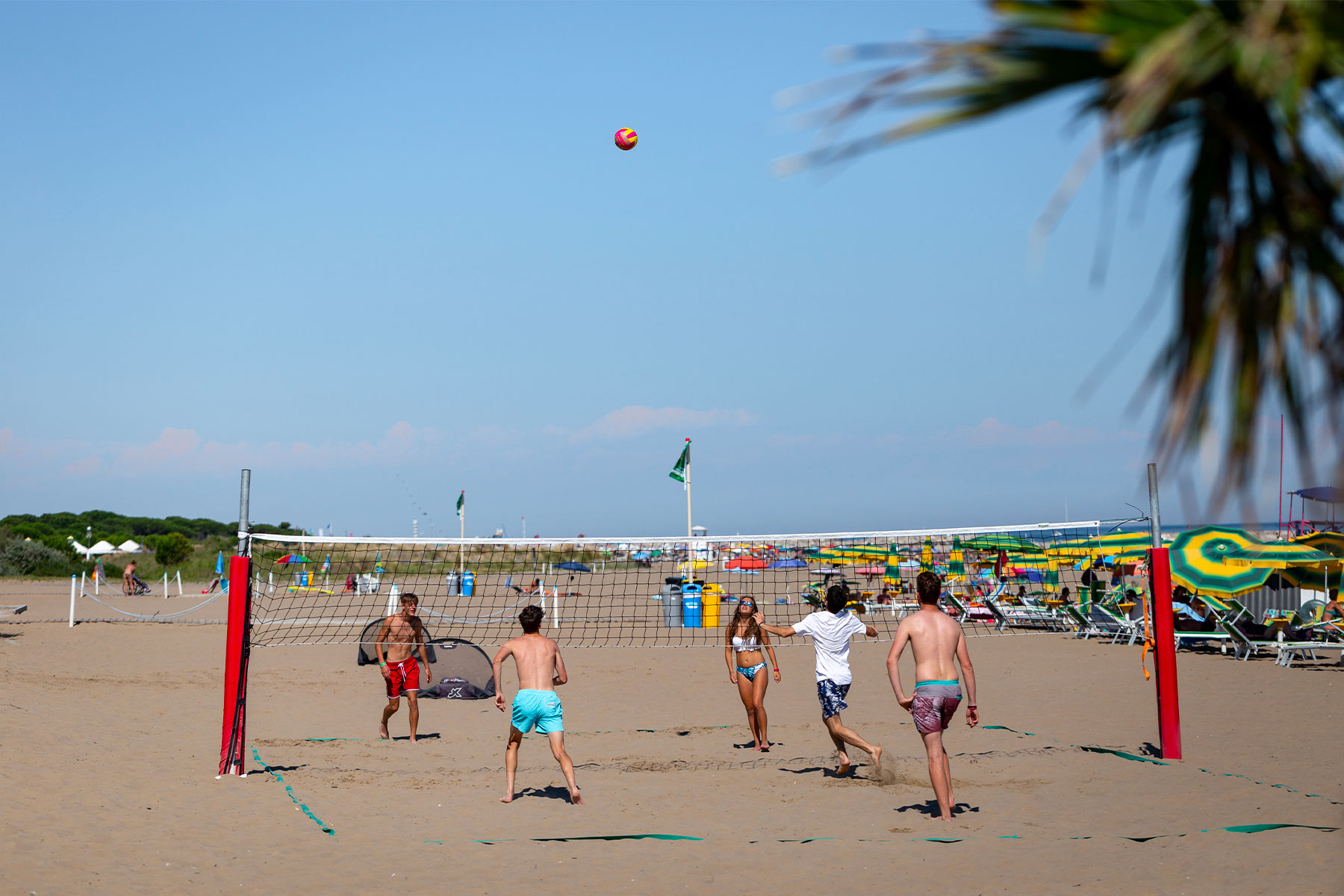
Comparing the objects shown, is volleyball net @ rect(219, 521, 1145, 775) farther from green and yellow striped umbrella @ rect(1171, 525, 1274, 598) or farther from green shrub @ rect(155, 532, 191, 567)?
green shrub @ rect(155, 532, 191, 567)

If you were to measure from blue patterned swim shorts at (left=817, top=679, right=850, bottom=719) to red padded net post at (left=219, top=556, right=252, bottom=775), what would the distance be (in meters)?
4.66

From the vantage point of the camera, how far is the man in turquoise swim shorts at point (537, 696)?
25.5 feet

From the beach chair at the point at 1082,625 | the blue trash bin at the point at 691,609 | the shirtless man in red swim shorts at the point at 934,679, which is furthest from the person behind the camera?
the beach chair at the point at 1082,625

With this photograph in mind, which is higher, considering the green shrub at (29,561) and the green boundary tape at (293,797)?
the green shrub at (29,561)

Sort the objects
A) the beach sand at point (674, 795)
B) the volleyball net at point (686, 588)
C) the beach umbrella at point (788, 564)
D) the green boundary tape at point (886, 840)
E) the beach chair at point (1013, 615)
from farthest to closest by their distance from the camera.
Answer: the beach umbrella at point (788, 564), the beach chair at point (1013, 615), the volleyball net at point (686, 588), the green boundary tape at point (886, 840), the beach sand at point (674, 795)

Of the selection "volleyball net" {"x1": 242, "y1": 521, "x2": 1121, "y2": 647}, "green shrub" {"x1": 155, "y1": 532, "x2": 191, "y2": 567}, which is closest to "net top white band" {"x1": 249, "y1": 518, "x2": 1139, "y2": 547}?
"volleyball net" {"x1": 242, "y1": 521, "x2": 1121, "y2": 647}

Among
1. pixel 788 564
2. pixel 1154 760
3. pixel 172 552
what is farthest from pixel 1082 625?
pixel 172 552

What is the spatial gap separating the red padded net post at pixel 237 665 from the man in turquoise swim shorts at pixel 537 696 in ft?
7.50

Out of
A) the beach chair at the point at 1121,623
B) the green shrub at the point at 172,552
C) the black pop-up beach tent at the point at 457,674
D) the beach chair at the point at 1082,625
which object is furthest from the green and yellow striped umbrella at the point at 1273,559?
the green shrub at the point at 172,552

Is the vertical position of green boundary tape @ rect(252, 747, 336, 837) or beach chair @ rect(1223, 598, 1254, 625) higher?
beach chair @ rect(1223, 598, 1254, 625)

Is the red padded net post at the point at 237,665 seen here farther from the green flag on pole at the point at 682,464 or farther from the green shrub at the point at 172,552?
the green shrub at the point at 172,552

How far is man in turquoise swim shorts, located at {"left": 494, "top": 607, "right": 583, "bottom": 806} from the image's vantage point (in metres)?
7.76

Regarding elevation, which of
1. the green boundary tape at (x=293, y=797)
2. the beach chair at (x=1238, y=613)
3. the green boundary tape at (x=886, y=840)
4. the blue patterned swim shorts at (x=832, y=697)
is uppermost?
the beach chair at (x=1238, y=613)

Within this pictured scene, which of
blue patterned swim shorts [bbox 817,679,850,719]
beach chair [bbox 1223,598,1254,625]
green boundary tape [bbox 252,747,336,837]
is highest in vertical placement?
beach chair [bbox 1223,598,1254,625]
